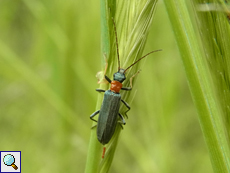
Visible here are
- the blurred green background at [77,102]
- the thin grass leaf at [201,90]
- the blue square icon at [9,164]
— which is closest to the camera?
the thin grass leaf at [201,90]

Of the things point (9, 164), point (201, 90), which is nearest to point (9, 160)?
point (9, 164)

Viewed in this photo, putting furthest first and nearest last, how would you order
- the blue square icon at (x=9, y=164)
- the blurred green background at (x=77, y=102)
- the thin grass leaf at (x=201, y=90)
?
the blurred green background at (x=77, y=102)
the blue square icon at (x=9, y=164)
the thin grass leaf at (x=201, y=90)

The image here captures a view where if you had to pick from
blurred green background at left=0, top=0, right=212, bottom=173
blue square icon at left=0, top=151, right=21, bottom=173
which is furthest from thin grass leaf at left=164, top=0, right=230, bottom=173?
blue square icon at left=0, top=151, right=21, bottom=173

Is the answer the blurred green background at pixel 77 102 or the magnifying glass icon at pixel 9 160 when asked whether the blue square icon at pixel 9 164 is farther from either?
the blurred green background at pixel 77 102

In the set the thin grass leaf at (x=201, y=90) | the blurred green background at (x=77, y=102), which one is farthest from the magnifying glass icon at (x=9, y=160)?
the thin grass leaf at (x=201, y=90)

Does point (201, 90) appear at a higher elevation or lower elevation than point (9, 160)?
lower

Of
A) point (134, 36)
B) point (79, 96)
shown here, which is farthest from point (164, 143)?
point (134, 36)

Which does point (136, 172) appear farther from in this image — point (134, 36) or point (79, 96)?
point (134, 36)

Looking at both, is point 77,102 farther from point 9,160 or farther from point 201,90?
point 201,90
